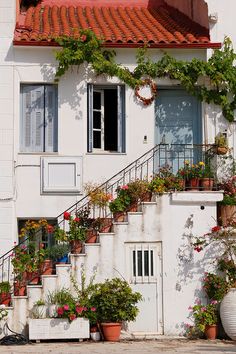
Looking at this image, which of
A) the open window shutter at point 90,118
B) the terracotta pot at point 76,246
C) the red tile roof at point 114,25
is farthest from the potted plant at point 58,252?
the red tile roof at point 114,25

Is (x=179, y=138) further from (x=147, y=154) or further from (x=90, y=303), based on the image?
(x=90, y=303)

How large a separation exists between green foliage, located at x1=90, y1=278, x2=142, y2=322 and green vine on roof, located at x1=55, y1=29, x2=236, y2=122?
17.0ft

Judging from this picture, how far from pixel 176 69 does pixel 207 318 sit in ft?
20.1

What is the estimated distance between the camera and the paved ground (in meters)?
17.1

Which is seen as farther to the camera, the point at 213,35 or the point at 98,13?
the point at 98,13

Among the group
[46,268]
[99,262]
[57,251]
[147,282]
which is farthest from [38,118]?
[147,282]

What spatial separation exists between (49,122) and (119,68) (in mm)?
2166

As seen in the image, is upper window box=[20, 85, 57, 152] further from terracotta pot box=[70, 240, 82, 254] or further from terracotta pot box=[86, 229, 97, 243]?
terracotta pot box=[70, 240, 82, 254]

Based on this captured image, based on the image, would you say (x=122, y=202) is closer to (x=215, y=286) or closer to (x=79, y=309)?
(x=79, y=309)

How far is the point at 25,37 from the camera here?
20.9 metres

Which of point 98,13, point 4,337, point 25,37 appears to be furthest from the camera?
point 98,13

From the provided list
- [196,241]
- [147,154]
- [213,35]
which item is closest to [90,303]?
[196,241]

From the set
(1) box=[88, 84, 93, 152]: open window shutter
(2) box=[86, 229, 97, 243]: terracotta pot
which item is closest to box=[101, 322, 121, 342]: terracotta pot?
(2) box=[86, 229, 97, 243]: terracotta pot

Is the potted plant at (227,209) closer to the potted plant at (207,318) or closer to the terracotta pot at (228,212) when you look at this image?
the terracotta pot at (228,212)
